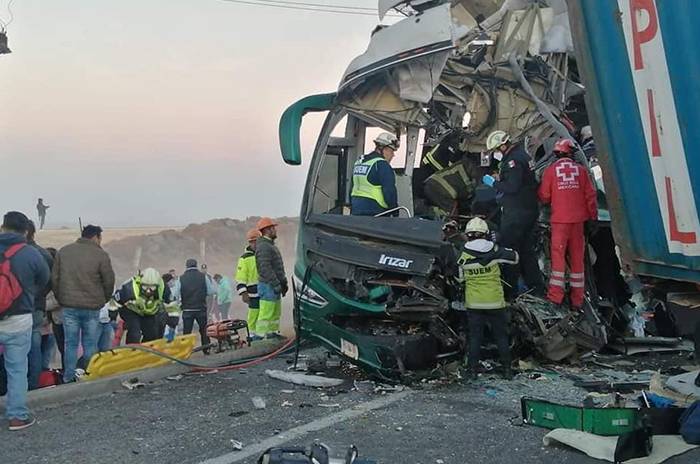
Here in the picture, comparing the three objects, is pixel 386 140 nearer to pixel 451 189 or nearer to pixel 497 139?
pixel 451 189

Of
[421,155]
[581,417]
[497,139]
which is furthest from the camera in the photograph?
[421,155]

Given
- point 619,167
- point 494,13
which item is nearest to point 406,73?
point 494,13

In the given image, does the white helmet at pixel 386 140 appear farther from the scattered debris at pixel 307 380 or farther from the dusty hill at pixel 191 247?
the dusty hill at pixel 191 247

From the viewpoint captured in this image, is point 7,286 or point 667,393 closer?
Answer: point 667,393

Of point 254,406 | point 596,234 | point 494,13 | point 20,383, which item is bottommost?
point 254,406

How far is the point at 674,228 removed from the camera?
3600 millimetres

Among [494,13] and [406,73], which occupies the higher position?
[494,13]

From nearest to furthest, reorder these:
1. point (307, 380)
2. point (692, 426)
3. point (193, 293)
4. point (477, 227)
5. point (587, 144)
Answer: point (692, 426), point (477, 227), point (307, 380), point (587, 144), point (193, 293)

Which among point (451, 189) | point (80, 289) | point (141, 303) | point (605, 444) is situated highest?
point (451, 189)

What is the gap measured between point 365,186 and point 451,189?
964 millimetres

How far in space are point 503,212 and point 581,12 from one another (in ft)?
7.99

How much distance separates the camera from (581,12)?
392 cm

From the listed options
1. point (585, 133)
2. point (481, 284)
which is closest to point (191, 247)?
point (585, 133)

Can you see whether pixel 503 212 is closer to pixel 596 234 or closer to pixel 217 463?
pixel 596 234
